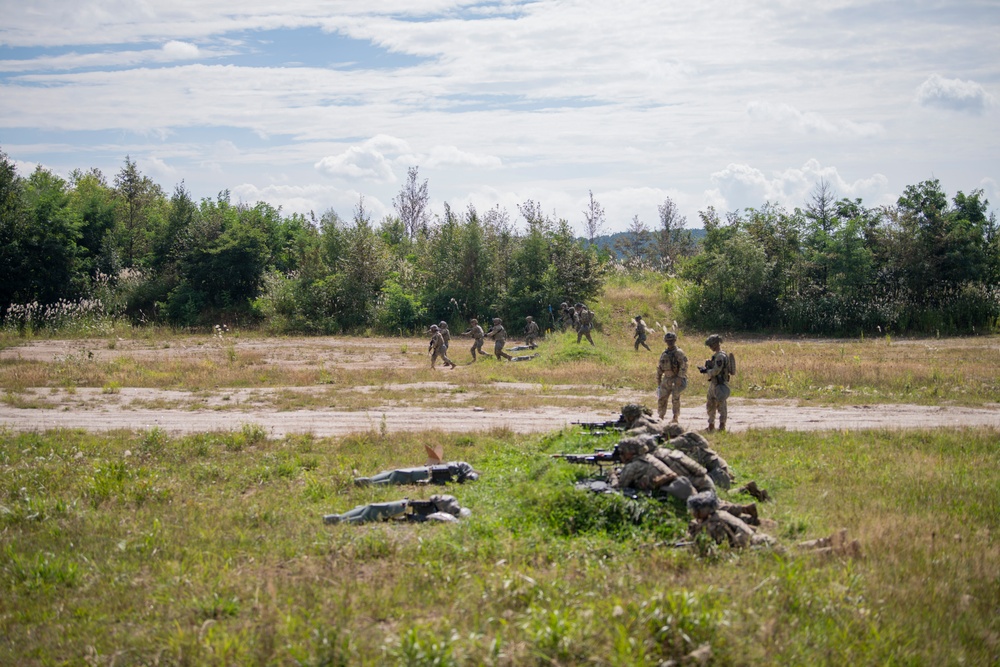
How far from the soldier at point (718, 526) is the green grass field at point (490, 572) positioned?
22 centimetres

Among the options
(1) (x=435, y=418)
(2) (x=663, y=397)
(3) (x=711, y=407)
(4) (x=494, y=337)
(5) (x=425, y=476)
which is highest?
(4) (x=494, y=337)

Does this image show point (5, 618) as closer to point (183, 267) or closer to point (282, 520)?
point (282, 520)

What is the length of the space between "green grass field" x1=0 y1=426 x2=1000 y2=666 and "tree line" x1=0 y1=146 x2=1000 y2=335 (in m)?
23.8

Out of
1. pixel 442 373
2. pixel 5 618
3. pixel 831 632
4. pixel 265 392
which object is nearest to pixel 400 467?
pixel 5 618

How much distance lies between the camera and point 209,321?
3781 centimetres

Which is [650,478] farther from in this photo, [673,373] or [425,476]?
[673,373]

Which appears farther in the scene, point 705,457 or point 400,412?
point 400,412

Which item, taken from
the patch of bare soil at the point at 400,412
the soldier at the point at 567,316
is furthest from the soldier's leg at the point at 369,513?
the soldier at the point at 567,316

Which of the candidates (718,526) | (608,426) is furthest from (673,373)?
(718,526)

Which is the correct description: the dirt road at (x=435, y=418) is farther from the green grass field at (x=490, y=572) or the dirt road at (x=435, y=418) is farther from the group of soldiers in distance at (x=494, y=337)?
the group of soldiers in distance at (x=494, y=337)

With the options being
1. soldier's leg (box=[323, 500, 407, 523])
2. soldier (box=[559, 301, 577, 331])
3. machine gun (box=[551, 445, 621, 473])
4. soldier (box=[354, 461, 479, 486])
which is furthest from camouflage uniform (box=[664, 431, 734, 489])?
soldier (box=[559, 301, 577, 331])

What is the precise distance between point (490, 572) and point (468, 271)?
97.9ft

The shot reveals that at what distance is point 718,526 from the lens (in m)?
8.02

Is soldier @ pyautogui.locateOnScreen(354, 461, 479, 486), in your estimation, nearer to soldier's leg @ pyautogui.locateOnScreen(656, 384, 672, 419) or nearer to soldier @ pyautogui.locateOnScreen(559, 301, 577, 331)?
soldier's leg @ pyautogui.locateOnScreen(656, 384, 672, 419)
